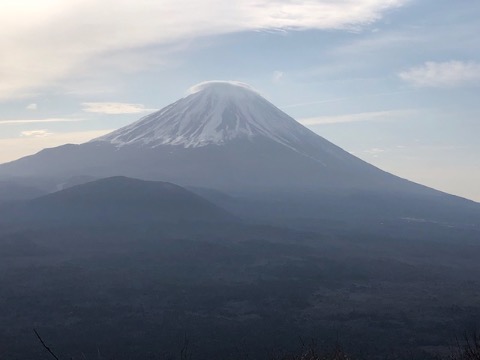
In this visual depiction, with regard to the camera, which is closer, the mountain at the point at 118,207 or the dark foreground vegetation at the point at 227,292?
the dark foreground vegetation at the point at 227,292

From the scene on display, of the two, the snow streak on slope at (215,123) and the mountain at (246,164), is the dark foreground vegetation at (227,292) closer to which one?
the mountain at (246,164)

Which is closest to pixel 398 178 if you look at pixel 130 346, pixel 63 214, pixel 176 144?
pixel 176 144

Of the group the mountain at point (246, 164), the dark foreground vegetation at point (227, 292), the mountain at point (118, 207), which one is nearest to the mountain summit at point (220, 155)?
the mountain at point (246, 164)

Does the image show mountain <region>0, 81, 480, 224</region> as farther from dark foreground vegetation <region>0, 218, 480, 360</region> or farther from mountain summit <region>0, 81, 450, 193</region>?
dark foreground vegetation <region>0, 218, 480, 360</region>

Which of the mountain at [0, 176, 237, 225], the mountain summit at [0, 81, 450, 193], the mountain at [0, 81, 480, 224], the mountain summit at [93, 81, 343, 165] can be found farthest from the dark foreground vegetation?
the mountain summit at [93, 81, 343, 165]

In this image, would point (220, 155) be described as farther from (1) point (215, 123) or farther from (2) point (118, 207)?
(2) point (118, 207)

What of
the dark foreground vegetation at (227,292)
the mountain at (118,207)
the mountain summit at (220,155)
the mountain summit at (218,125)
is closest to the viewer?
the dark foreground vegetation at (227,292)

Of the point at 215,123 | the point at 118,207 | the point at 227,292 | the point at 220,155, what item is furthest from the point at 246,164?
the point at 227,292
